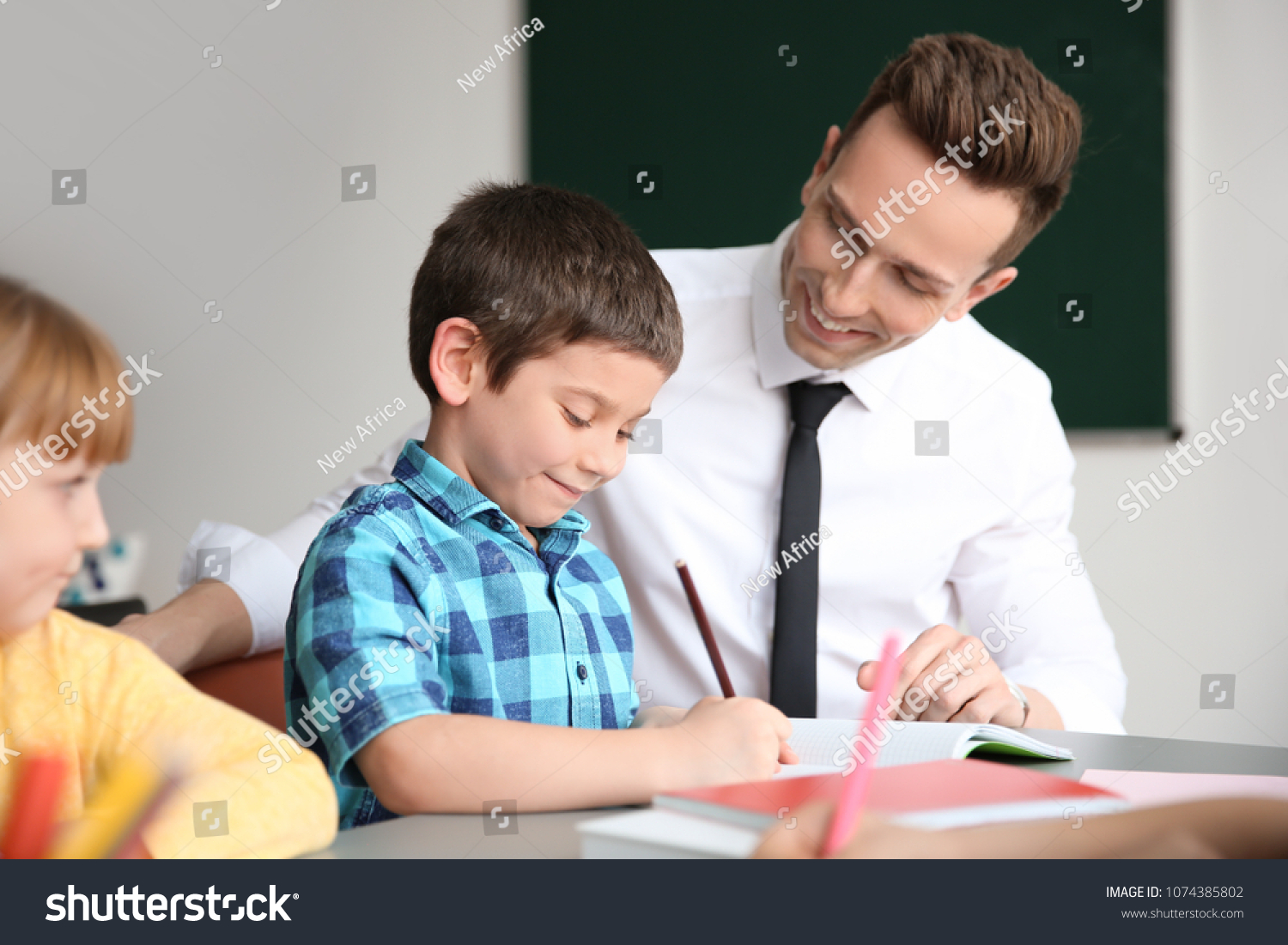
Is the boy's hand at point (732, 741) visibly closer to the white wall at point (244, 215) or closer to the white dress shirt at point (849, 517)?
the white wall at point (244, 215)

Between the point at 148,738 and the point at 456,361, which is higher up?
the point at 456,361

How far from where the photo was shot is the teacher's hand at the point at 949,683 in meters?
0.81

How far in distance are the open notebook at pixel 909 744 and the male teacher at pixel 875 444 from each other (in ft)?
0.73

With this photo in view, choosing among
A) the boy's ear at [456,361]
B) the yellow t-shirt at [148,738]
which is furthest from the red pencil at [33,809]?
the boy's ear at [456,361]

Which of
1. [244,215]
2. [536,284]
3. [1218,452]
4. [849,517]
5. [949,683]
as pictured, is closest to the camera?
[244,215]

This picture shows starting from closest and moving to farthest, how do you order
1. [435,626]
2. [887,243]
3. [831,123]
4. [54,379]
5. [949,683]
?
[54,379]
[435,626]
[949,683]
[887,243]
[831,123]

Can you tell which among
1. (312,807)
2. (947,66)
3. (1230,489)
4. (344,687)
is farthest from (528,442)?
(1230,489)

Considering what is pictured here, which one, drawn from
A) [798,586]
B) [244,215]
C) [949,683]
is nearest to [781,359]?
[798,586]

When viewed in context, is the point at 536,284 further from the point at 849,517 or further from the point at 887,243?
the point at 849,517

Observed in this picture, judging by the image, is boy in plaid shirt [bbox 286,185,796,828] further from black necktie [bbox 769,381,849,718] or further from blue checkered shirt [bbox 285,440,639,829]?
black necktie [bbox 769,381,849,718]

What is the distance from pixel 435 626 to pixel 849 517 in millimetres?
664

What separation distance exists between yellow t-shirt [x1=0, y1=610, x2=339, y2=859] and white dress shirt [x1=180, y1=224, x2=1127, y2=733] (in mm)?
700

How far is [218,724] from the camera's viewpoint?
390 millimetres

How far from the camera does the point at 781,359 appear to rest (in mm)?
1169
